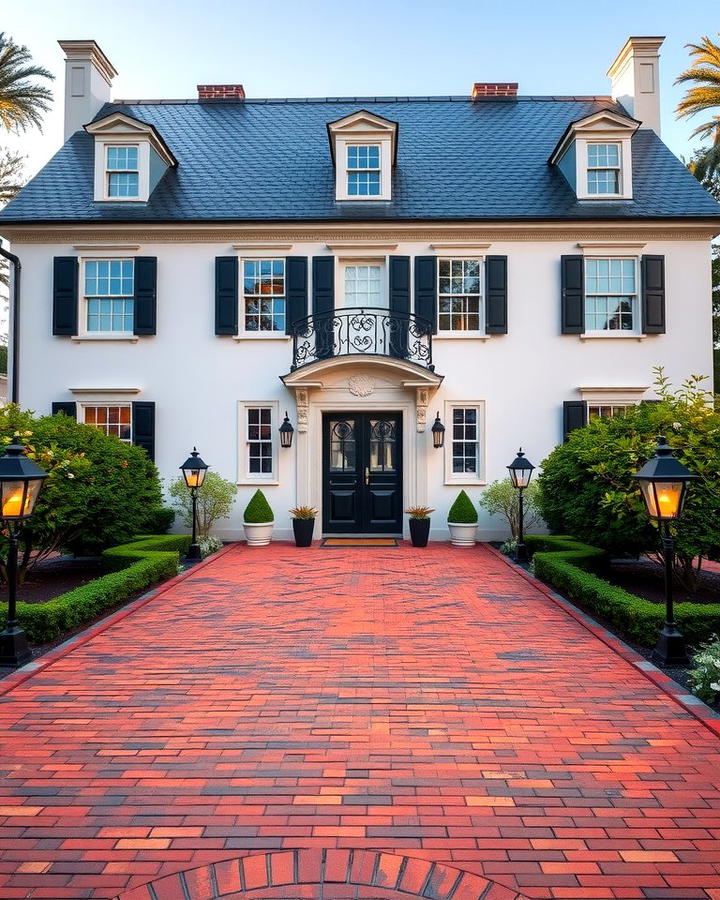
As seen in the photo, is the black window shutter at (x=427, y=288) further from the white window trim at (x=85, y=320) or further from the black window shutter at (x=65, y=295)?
the black window shutter at (x=65, y=295)

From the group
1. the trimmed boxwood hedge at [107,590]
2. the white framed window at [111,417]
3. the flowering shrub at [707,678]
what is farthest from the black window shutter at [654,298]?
the white framed window at [111,417]

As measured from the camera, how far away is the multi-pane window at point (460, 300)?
1387 centimetres

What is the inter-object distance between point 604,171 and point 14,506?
14.1 metres

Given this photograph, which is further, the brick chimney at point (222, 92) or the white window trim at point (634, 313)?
the brick chimney at point (222, 92)

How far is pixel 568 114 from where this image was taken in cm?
1734

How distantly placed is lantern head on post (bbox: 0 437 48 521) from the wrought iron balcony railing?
8191 millimetres

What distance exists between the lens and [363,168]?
14.4 meters

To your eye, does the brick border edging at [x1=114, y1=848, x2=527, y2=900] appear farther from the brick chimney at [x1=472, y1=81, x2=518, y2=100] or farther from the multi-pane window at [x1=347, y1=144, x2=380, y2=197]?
the brick chimney at [x1=472, y1=81, x2=518, y2=100]

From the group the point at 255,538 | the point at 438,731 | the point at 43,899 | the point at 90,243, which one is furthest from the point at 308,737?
the point at 90,243

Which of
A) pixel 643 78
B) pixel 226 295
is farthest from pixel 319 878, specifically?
pixel 643 78

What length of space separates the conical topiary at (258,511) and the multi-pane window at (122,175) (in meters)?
7.81

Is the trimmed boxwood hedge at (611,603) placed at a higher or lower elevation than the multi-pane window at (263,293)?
lower

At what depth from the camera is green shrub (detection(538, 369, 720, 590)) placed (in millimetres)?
7148

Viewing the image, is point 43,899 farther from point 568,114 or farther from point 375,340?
point 568,114
